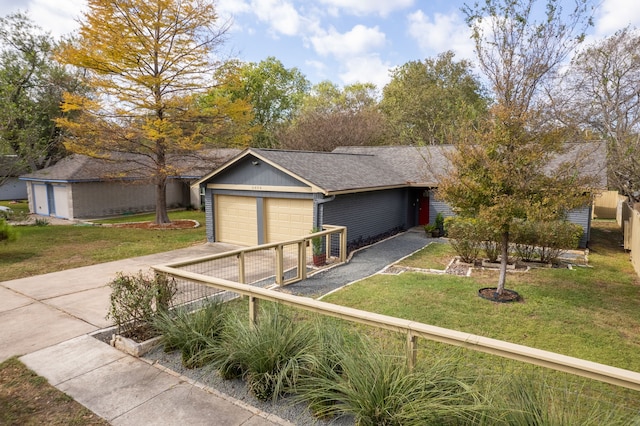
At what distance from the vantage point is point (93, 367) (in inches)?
198

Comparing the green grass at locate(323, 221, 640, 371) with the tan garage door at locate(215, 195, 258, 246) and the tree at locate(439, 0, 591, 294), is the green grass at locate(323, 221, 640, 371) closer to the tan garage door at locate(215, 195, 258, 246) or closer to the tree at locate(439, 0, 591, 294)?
the tree at locate(439, 0, 591, 294)

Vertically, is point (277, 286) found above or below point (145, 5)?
below

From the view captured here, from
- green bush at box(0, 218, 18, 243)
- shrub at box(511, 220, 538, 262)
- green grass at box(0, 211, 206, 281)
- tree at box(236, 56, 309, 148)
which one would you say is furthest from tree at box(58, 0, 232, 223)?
tree at box(236, 56, 309, 148)

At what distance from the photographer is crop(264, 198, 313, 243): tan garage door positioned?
1294cm

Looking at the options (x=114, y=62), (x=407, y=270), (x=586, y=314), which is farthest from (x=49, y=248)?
(x=586, y=314)

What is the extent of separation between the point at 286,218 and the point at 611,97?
59.4ft

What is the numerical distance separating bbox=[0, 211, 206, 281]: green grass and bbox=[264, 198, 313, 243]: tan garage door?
350cm

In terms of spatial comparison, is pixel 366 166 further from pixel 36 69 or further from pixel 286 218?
pixel 36 69

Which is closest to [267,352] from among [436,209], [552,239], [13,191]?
[552,239]

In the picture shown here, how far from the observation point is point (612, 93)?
772 inches

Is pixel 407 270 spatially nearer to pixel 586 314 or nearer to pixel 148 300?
pixel 586 314

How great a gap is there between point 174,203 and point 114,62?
11420 mm

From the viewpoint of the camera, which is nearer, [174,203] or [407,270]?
[407,270]

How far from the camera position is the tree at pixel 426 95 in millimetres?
33812
